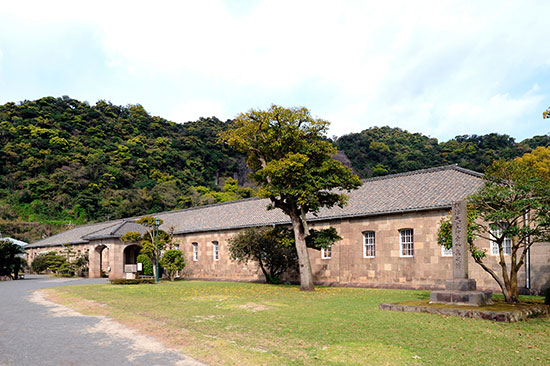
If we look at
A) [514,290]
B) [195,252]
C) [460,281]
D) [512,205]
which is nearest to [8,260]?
[195,252]

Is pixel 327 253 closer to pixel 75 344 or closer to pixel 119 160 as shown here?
pixel 75 344

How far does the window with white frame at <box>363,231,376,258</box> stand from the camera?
2375cm

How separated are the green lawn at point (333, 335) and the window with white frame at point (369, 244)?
9.43 metres

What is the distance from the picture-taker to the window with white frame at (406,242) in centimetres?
2220

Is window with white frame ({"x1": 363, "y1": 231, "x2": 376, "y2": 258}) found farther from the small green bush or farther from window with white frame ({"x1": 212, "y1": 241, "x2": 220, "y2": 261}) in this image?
the small green bush

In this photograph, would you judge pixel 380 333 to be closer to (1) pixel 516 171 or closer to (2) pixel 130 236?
(1) pixel 516 171

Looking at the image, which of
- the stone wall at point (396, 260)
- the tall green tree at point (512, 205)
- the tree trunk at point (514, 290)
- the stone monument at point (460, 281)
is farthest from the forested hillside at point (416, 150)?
the stone monument at point (460, 281)

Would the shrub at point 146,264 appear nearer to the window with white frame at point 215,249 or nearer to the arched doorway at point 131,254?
the arched doorway at point 131,254

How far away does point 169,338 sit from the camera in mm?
9141

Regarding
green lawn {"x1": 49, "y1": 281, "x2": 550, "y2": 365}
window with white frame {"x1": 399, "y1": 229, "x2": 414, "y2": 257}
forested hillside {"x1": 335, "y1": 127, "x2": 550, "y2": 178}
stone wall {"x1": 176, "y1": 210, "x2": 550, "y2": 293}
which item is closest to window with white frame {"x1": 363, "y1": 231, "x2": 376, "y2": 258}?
stone wall {"x1": 176, "y1": 210, "x2": 550, "y2": 293}

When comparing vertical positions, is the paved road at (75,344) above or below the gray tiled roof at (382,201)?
below

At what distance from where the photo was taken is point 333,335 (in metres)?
9.26

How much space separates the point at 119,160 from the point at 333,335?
73.8m

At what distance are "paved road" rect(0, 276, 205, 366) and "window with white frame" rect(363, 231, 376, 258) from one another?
15248 millimetres
